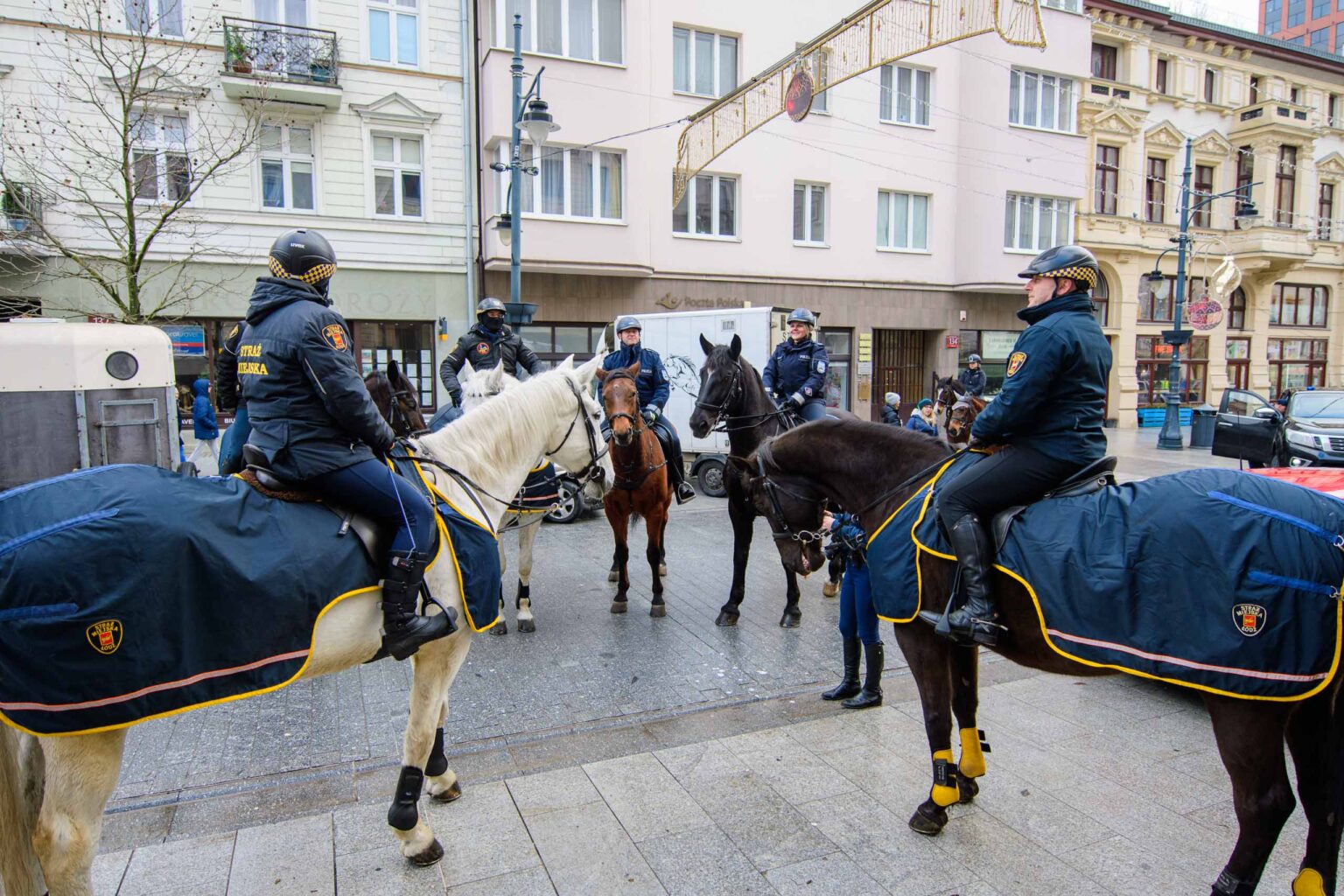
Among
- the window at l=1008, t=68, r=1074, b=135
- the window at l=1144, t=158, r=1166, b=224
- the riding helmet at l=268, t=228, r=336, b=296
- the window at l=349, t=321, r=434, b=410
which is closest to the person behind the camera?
the riding helmet at l=268, t=228, r=336, b=296

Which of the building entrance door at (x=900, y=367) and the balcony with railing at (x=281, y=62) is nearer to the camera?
the balcony with railing at (x=281, y=62)

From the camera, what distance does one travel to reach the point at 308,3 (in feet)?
55.3

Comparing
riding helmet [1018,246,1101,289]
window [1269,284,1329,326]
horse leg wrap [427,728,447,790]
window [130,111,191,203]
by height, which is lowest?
horse leg wrap [427,728,447,790]

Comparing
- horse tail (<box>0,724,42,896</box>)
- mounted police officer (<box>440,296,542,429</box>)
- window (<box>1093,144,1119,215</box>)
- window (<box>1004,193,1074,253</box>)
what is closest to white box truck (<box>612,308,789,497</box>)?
mounted police officer (<box>440,296,542,429</box>)

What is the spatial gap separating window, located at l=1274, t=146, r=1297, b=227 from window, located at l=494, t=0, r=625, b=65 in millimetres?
29886

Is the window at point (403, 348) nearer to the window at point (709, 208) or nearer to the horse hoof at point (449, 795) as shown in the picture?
the window at point (709, 208)

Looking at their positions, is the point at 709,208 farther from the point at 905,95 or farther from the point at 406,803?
the point at 406,803

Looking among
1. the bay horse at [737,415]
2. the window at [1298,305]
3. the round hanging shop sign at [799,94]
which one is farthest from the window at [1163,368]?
the bay horse at [737,415]

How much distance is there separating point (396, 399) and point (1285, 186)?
40.3 metres

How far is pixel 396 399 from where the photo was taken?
23.0 feet

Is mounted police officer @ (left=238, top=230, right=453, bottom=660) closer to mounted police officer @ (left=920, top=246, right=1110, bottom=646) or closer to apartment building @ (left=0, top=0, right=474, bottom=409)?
mounted police officer @ (left=920, top=246, right=1110, bottom=646)

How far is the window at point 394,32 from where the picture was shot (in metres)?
17.5

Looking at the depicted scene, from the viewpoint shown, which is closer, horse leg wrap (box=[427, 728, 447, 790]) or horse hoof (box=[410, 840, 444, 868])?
horse hoof (box=[410, 840, 444, 868])

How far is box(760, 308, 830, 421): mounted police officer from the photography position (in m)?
7.46
